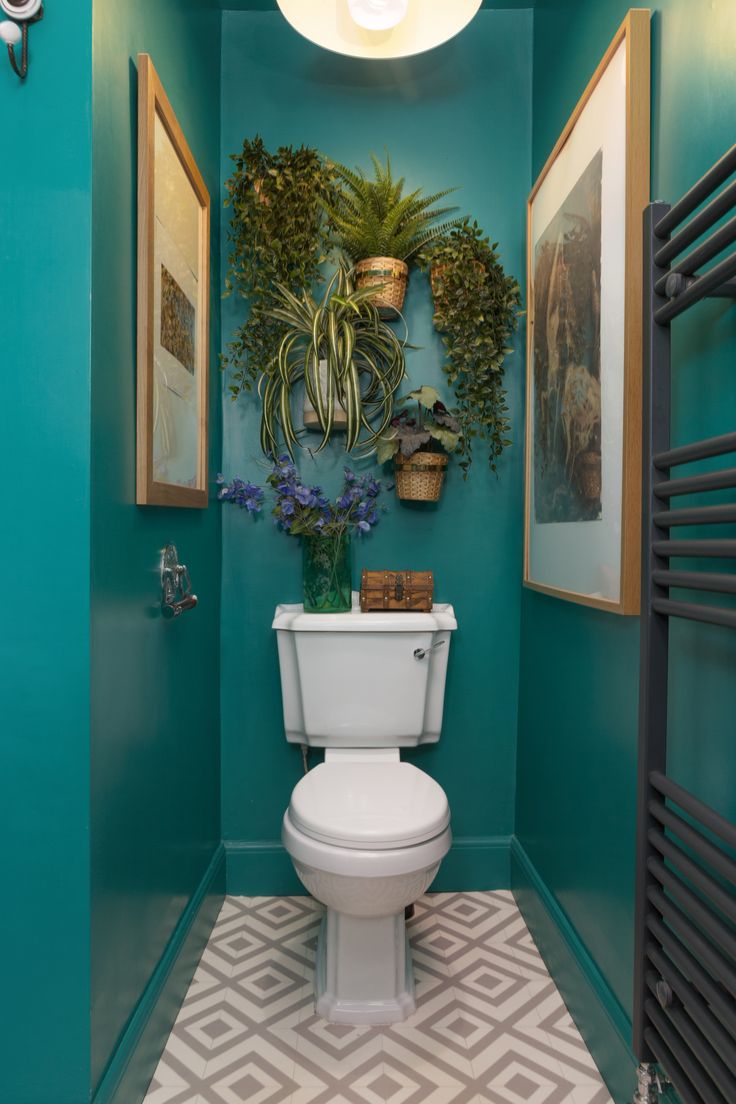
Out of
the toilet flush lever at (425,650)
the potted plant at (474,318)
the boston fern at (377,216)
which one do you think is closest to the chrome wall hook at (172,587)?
the toilet flush lever at (425,650)

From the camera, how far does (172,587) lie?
1558mm

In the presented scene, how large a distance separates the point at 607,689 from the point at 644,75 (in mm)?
1082

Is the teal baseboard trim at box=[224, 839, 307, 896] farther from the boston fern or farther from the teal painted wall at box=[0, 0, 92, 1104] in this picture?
the boston fern

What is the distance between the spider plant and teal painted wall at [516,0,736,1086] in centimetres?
62

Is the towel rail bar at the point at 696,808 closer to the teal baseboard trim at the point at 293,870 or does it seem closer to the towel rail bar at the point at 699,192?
the towel rail bar at the point at 699,192

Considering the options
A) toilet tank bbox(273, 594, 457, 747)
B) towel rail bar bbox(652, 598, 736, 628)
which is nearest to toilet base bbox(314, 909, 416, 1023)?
toilet tank bbox(273, 594, 457, 747)

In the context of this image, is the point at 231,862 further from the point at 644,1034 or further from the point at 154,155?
the point at 154,155

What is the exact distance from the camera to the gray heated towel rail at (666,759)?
884 millimetres

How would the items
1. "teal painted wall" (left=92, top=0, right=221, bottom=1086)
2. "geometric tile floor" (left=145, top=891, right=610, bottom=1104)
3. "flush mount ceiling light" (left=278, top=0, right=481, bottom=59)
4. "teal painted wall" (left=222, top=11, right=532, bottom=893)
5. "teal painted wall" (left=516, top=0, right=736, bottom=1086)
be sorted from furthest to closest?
"teal painted wall" (left=222, top=11, right=532, bottom=893) → "flush mount ceiling light" (left=278, top=0, right=481, bottom=59) → "geometric tile floor" (left=145, top=891, right=610, bottom=1104) → "teal painted wall" (left=92, top=0, right=221, bottom=1086) → "teal painted wall" (left=516, top=0, right=736, bottom=1086)

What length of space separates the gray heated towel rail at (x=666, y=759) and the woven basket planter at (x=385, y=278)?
946mm

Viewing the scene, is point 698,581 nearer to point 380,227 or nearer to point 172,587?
point 172,587

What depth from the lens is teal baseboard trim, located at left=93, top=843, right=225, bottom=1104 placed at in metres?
1.24

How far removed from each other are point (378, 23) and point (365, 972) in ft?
6.98

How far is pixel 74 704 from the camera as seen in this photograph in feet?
3.72
